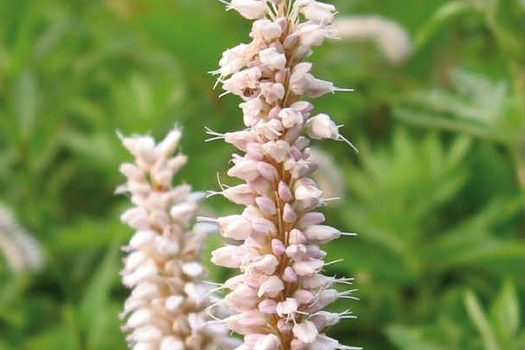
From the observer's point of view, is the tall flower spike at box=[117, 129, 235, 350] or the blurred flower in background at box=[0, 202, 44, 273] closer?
the tall flower spike at box=[117, 129, 235, 350]

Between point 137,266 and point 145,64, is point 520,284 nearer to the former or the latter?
point 137,266

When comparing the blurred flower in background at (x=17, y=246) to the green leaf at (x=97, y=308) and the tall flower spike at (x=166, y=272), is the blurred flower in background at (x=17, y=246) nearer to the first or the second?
the green leaf at (x=97, y=308)

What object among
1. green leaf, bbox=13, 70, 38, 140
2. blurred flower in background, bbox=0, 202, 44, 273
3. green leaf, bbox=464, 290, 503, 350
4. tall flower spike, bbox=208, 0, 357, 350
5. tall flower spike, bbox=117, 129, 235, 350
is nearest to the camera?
tall flower spike, bbox=208, 0, 357, 350

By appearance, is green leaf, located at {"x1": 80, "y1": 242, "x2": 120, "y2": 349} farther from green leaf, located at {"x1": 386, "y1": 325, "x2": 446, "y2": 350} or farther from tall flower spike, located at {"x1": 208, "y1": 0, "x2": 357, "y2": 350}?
tall flower spike, located at {"x1": 208, "y1": 0, "x2": 357, "y2": 350}

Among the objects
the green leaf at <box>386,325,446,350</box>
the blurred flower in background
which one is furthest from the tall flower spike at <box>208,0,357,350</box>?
the blurred flower in background

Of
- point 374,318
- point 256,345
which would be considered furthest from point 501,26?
point 256,345

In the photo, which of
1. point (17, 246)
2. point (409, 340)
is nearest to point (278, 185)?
point (409, 340)
